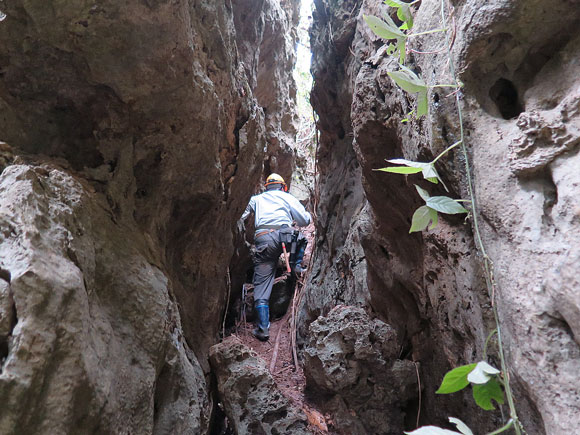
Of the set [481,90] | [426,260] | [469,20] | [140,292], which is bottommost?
[140,292]

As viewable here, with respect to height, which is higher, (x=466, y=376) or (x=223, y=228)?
(x=223, y=228)

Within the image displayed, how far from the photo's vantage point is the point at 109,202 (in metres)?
2.55

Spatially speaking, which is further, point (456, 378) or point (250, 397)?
point (250, 397)

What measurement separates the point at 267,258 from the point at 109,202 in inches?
157

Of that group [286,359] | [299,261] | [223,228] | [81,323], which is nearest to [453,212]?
[81,323]

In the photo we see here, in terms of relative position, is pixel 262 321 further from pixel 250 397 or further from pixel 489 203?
pixel 489 203

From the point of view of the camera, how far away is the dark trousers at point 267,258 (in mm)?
6273

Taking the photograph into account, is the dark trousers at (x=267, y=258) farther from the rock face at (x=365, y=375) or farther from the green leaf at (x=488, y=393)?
the green leaf at (x=488, y=393)

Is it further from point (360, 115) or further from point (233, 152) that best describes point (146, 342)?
point (360, 115)

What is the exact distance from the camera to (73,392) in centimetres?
163

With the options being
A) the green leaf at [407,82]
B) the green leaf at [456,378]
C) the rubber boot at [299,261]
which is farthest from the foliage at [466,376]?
the rubber boot at [299,261]

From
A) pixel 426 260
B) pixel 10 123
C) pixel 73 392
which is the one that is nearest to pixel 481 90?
pixel 426 260

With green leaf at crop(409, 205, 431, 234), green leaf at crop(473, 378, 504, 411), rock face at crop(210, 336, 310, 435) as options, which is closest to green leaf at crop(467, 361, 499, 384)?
green leaf at crop(473, 378, 504, 411)

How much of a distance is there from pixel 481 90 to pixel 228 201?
256cm
